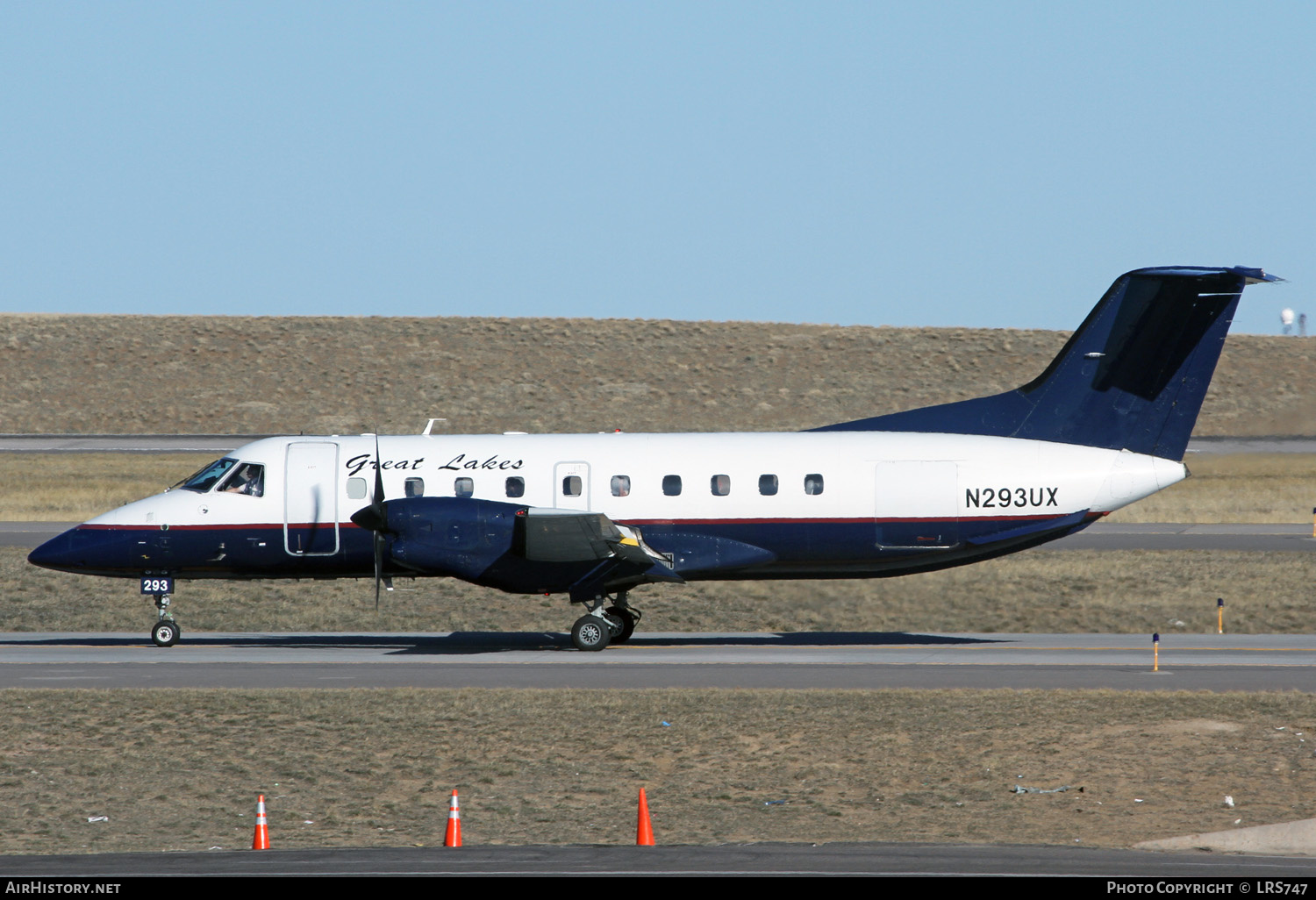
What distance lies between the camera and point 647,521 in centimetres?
2375

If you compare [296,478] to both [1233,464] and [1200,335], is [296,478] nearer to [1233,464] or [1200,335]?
[1200,335]

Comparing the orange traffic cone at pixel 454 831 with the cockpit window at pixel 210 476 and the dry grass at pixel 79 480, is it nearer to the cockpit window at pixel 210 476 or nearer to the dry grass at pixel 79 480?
the cockpit window at pixel 210 476

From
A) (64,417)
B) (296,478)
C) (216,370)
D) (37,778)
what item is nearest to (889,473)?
(296,478)

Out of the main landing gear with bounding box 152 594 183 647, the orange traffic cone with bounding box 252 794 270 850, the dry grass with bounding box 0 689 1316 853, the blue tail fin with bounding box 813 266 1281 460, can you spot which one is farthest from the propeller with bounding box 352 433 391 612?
the orange traffic cone with bounding box 252 794 270 850

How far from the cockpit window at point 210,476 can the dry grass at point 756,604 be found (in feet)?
16.5

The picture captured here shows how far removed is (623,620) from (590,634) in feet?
3.98

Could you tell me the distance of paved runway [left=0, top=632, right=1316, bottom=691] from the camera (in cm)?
2048

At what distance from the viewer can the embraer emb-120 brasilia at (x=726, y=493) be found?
2333cm

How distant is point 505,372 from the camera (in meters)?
100

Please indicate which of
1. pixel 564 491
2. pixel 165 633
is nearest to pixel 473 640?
pixel 564 491

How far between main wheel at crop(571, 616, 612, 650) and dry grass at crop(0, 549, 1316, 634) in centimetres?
391

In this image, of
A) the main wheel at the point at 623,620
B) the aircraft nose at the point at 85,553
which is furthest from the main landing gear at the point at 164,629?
the main wheel at the point at 623,620

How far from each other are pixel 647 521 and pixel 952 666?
5558mm

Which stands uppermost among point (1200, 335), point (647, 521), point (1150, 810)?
point (1200, 335)
